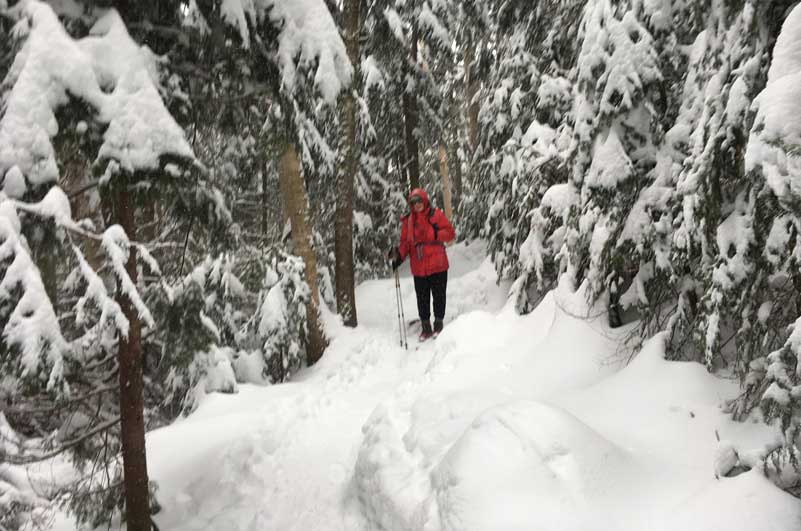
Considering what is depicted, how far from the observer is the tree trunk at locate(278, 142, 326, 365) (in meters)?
8.24

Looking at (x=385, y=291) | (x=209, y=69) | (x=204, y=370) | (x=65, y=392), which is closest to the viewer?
(x=65, y=392)

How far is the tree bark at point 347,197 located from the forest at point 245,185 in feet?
2.25

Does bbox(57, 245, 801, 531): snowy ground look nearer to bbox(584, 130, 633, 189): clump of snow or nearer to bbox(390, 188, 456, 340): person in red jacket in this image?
bbox(390, 188, 456, 340): person in red jacket

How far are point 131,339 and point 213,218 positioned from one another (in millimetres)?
1112

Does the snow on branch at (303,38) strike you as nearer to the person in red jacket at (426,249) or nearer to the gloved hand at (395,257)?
the person in red jacket at (426,249)

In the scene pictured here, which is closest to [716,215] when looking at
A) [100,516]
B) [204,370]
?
[100,516]

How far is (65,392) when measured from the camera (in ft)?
10.3

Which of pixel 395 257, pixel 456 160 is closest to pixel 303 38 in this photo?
pixel 395 257

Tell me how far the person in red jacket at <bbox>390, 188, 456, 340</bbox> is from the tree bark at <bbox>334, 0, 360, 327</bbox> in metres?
1.14

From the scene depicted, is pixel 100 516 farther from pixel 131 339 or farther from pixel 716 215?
pixel 716 215

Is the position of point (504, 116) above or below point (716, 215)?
above

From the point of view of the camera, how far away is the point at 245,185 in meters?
7.61

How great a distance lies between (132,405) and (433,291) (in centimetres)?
514

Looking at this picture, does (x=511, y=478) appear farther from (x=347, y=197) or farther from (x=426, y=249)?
(x=347, y=197)
